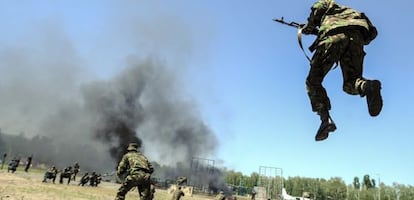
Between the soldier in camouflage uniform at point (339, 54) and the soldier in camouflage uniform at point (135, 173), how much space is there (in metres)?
6.35

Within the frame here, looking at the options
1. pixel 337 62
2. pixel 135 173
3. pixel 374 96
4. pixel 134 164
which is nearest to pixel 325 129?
pixel 374 96

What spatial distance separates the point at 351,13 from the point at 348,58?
0.63 meters

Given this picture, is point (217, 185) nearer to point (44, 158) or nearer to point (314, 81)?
point (44, 158)

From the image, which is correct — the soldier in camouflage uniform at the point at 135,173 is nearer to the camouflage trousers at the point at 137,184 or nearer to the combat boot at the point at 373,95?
the camouflage trousers at the point at 137,184

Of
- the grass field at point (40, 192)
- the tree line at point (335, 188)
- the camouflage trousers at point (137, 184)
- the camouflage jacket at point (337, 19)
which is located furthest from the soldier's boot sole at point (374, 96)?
the tree line at point (335, 188)

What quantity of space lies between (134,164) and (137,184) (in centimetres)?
54

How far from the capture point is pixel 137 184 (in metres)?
11.4

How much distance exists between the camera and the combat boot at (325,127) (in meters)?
6.04

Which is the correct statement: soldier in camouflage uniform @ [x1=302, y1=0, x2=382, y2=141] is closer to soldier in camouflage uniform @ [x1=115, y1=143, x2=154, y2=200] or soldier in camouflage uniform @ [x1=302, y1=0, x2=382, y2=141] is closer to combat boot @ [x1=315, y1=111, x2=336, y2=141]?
combat boot @ [x1=315, y1=111, x2=336, y2=141]

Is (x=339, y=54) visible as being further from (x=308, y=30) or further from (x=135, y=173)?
(x=135, y=173)

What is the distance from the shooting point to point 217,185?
8638 cm

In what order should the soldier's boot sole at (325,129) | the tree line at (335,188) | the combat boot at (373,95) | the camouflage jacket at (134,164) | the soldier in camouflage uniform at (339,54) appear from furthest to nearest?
the tree line at (335,188) → the camouflage jacket at (134,164) → the soldier's boot sole at (325,129) → the soldier in camouflage uniform at (339,54) → the combat boot at (373,95)

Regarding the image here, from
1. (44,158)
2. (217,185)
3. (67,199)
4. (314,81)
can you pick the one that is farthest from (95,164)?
(314,81)

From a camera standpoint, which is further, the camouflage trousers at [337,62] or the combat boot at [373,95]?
the camouflage trousers at [337,62]
